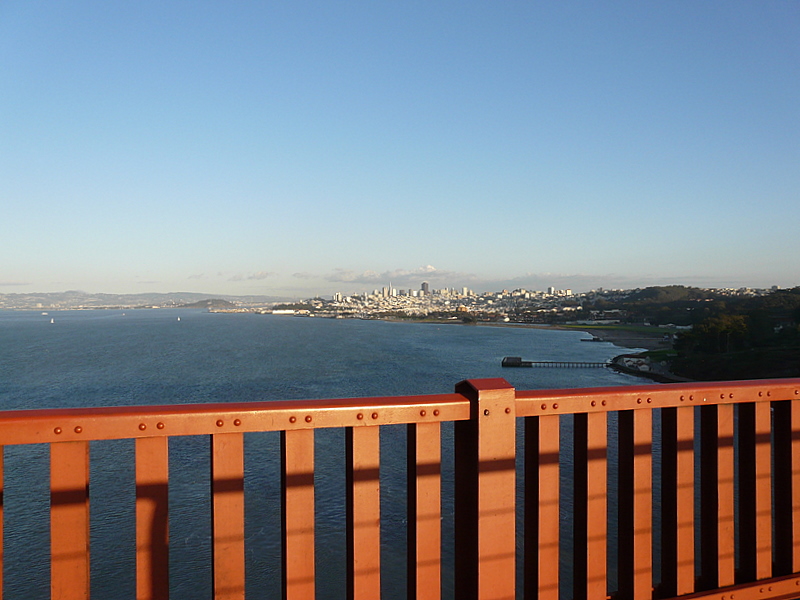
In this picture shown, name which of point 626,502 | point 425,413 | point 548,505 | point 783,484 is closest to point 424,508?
point 425,413

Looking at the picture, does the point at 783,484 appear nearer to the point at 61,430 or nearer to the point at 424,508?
the point at 424,508

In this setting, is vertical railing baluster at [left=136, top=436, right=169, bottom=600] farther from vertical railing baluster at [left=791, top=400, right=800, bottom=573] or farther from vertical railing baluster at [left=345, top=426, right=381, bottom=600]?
vertical railing baluster at [left=791, top=400, right=800, bottom=573]

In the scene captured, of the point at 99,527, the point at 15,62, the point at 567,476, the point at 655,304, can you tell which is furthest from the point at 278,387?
the point at 655,304

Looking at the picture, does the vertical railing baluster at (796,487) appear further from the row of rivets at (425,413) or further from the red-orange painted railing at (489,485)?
the row of rivets at (425,413)

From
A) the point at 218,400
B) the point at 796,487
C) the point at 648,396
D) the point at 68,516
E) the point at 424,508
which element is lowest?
the point at 218,400

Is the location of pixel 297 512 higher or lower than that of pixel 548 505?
higher

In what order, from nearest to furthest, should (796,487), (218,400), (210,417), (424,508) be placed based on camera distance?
(210,417) < (424,508) < (796,487) < (218,400)
